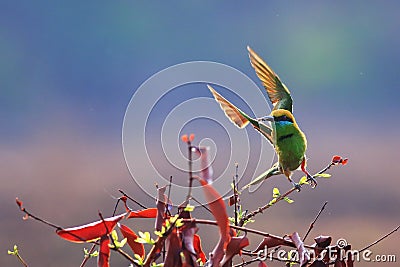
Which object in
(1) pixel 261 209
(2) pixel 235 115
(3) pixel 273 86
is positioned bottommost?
(1) pixel 261 209

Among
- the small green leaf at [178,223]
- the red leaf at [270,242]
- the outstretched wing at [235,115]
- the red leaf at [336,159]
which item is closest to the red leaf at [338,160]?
the red leaf at [336,159]

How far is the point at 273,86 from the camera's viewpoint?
84 centimetres

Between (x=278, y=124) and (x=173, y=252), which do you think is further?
(x=278, y=124)

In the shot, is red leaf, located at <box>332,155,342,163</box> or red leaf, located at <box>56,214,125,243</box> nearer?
red leaf, located at <box>56,214,125,243</box>

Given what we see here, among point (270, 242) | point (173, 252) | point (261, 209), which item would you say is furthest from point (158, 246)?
point (261, 209)

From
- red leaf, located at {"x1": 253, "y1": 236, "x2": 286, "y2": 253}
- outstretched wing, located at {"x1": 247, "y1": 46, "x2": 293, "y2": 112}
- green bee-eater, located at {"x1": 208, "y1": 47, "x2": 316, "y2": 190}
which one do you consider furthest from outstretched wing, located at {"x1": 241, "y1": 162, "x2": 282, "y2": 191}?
red leaf, located at {"x1": 253, "y1": 236, "x2": 286, "y2": 253}

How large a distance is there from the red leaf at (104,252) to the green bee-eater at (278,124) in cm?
28

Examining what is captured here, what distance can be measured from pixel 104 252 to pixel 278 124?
36cm

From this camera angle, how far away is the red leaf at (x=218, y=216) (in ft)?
1.22

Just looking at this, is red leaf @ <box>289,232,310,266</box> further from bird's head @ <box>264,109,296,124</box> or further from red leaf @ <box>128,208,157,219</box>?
bird's head @ <box>264,109,296,124</box>

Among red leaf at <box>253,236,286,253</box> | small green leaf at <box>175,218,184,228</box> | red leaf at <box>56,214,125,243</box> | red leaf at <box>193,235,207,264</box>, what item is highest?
red leaf at <box>253,236,286,253</box>

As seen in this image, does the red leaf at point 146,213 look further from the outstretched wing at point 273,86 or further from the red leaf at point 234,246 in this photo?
the outstretched wing at point 273,86

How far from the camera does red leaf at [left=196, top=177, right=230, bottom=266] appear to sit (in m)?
0.37

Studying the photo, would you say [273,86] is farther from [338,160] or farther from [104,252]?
[104,252]
